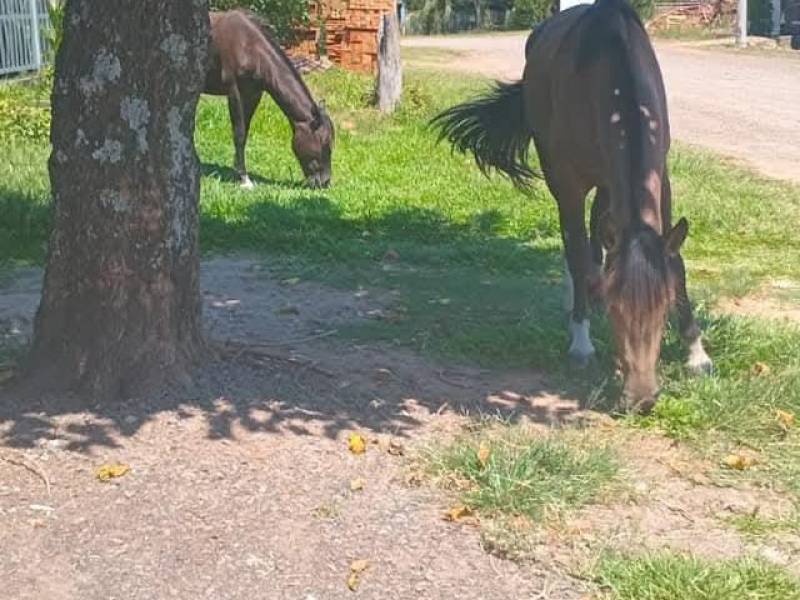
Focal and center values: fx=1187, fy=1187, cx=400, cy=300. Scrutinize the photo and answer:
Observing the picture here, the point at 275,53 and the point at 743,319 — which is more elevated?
the point at 275,53

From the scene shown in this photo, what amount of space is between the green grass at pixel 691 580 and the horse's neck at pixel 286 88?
866cm

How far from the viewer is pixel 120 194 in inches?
195

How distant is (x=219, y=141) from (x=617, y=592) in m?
10.8

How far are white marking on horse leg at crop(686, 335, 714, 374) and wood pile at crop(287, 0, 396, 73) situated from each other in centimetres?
1442

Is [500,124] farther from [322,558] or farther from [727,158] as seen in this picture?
[727,158]

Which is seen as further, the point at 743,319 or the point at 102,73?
the point at 743,319

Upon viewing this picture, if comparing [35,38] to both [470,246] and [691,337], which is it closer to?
[470,246]

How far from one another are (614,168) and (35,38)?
13.9m

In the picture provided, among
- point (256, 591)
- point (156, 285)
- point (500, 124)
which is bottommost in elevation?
point (256, 591)

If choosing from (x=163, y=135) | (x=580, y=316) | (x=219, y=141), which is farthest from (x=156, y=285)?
(x=219, y=141)

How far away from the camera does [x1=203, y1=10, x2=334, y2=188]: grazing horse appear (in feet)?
38.1

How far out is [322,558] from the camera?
3887 mm

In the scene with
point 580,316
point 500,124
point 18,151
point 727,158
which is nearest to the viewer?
point 580,316

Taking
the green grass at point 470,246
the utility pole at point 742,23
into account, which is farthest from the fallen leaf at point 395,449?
the utility pole at point 742,23
